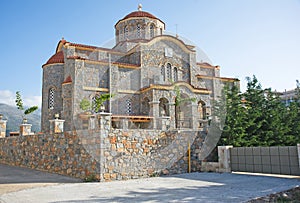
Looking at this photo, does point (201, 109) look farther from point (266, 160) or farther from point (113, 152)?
point (113, 152)

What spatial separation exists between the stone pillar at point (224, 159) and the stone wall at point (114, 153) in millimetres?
1020

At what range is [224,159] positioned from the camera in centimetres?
1154

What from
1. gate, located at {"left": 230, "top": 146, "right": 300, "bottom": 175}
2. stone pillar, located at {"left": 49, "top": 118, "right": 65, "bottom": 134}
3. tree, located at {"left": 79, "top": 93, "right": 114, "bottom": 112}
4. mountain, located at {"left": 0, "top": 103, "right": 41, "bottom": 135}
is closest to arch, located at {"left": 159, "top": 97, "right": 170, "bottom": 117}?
tree, located at {"left": 79, "top": 93, "right": 114, "bottom": 112}

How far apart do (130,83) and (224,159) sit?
35.1 ft

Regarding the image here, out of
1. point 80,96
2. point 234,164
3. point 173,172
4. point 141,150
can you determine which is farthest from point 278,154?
point 80,96

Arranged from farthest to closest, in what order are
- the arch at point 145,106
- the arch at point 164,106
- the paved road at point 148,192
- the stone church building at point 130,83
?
the arch at point 145,106 → the arch at point 164,106 → the stone church building at point 130,83 → the paved road at point 148,192

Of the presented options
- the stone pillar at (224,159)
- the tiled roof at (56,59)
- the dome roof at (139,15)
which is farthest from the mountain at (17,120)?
the stone pillar at (224,159)

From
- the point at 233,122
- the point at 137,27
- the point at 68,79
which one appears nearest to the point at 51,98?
the point at 68,79

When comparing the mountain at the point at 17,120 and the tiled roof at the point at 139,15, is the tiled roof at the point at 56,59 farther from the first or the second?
the mountain at the point at 17,120

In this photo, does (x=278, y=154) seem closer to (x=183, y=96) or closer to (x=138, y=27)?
(x=183, y=96)

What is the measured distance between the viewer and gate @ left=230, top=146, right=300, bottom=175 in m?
9.61

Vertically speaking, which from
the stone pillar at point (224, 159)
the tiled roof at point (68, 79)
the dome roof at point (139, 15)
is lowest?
the stone pillar at point (224, 159)

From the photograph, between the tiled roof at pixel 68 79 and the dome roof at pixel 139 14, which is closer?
the tiled roof at pixel 68 79

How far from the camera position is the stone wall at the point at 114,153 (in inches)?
382
